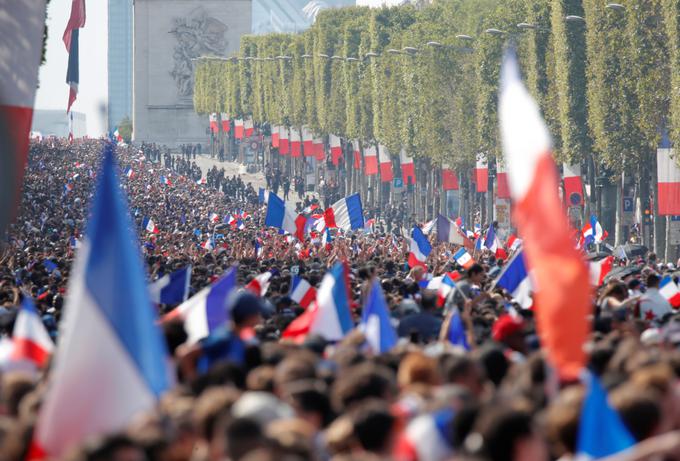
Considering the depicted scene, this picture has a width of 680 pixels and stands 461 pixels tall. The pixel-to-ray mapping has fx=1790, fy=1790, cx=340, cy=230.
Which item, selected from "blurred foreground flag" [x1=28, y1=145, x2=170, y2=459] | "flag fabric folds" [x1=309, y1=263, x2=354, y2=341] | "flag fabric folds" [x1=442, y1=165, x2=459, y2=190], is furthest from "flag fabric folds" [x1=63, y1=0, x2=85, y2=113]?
"flag fabric folds" [x1=442, y1=165, x2=459, y2=190]

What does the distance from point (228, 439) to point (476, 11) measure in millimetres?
71744

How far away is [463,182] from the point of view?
6712 cm

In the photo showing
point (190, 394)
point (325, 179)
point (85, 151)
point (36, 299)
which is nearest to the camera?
point (190, 394)

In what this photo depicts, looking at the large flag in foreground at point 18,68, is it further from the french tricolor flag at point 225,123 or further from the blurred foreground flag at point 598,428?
the french tricolor flag at point 225,123

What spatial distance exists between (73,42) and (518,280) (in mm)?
22127

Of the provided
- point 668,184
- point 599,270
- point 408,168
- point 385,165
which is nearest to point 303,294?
point 599,270

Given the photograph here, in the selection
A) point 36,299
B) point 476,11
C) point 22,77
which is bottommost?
point 36,299

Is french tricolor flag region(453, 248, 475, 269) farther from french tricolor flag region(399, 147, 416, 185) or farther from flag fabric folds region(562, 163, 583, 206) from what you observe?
french tricolor flag region(399, 147, 416, 185)

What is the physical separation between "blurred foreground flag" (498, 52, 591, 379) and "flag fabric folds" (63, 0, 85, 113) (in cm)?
2582

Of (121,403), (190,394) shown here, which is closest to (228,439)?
(121,403)

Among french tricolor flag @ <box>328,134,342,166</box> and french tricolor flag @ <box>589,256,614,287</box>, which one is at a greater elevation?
french tricolor flag @ <box>328,134,342,166</box>

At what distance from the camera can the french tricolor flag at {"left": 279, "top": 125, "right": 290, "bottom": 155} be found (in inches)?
3937

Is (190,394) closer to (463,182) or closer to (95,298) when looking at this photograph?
(95,298)

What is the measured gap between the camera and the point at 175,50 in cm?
15950
